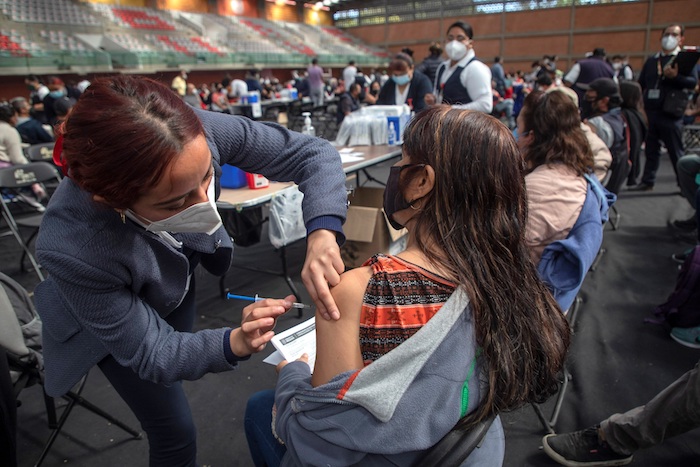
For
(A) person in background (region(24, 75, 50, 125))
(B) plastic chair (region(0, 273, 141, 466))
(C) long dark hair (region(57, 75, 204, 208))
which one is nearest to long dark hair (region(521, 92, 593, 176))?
(C) long dark hair (region(57, 75, 204, 208))

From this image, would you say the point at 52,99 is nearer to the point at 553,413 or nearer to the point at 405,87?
the point at 405,87

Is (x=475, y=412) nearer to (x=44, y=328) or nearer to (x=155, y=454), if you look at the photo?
(x=155, y=454)

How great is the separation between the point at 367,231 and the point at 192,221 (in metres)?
1.75

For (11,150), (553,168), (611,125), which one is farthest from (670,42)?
(11,150)

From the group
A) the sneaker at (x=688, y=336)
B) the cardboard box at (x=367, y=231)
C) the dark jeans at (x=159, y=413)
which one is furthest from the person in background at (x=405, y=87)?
the dark jeans at (x=159, y=413)

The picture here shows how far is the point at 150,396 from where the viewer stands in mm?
1078

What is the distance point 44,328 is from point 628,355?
8.25 feet

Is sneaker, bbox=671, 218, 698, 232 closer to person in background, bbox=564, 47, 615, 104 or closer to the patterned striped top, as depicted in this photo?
person in background, bbox=564, 47, 615, 104

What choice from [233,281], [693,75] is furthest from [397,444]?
[693,75]

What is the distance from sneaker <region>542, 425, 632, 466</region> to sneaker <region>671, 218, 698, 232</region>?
2.89 metres

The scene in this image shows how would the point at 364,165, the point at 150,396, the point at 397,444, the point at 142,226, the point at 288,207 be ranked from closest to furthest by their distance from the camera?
the point at 397,444 < the point at 142,226 < the point at 150,396 < the point at 288,207 < the point at 364,165

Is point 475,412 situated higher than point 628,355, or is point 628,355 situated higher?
point 475,412

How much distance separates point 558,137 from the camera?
1.83 m

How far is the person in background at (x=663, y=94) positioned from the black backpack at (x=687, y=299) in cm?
280
